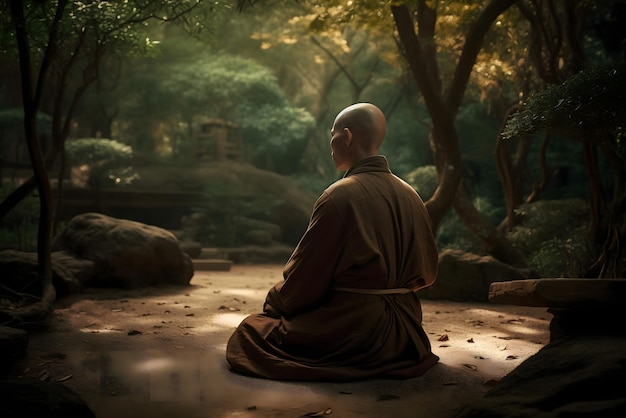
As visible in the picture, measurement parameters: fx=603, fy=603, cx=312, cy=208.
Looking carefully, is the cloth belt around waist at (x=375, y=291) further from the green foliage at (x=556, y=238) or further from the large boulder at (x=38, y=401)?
the green foliage at (x=556, y=238)

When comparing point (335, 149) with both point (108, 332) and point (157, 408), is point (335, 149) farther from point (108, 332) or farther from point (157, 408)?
point (108, 332)

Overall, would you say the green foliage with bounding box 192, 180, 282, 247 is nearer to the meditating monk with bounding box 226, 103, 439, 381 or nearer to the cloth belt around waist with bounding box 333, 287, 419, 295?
the meditating monk with bounding box 226, 103, 439, 381

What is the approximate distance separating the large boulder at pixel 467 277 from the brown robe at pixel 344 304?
442 cm

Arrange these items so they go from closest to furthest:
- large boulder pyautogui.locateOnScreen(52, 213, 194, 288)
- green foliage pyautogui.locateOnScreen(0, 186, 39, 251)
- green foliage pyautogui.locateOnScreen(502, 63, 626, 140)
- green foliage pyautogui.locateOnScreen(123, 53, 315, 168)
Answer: green foliage pyautogui.locateOnScreen(502, 63, 626, 140)
large boulder pyautogui.locateOnScreen(52, 213, 194, 288)
green foliage pyautogui.locateOnScreen(0, 186, 39, 251)
green foliage pyautogui.locateOnScreen(123, 53, 315, 168)

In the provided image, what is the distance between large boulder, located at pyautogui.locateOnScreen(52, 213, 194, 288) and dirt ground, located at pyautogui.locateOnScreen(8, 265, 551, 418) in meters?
0.71

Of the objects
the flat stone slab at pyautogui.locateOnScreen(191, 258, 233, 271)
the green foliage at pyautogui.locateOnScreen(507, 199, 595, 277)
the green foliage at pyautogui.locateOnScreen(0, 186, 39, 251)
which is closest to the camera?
the green foliage at pyautogui.locateOnScreen(507, 199, 595, 277)

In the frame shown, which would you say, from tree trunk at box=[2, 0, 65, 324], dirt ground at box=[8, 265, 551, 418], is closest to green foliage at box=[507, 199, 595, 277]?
dirt ground at box=[8, 265, 551, 418]

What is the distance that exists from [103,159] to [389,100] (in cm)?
1068

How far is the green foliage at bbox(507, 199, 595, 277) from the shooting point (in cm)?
835

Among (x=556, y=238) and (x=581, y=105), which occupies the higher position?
(x=581, y=105)

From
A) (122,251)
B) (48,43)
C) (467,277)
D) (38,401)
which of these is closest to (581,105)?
(38,401)

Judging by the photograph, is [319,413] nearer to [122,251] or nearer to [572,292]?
[572,292]

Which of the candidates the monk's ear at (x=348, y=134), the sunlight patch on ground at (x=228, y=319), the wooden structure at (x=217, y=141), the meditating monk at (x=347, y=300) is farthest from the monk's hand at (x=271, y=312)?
the wooden structure at (x=217, y=141)

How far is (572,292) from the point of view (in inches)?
137
